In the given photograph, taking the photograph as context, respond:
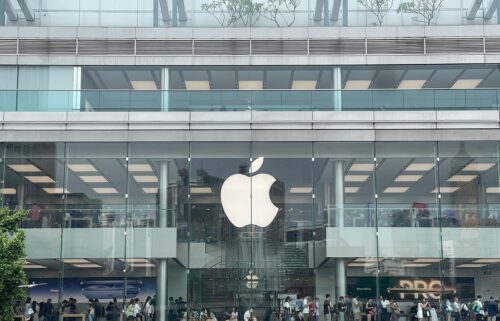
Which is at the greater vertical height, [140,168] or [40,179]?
[140,168]

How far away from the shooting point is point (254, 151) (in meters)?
30.3

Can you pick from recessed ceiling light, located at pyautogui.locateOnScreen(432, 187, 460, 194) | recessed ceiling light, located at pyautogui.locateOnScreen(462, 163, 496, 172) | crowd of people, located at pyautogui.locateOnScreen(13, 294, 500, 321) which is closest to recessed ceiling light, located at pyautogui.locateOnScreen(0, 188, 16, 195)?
crowd of people, located at pyautogui.locateOnScreen(13, 294, 500, 321)

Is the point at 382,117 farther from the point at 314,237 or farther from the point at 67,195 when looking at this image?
the point at 67,195

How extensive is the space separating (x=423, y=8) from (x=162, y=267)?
47.3 ft

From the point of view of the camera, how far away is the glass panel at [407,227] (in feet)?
94.9

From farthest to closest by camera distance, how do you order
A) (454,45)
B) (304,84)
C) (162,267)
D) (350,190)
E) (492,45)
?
1. (304,84)
2. (454,45)
3. (492,45)
4. (350,190)
5. (162,267)

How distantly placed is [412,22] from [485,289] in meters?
10.8

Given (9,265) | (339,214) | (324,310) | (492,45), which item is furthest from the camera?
(492,45)

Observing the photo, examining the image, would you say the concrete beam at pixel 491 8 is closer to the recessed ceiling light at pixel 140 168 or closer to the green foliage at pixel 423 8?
the green foliage at pixel 423 8

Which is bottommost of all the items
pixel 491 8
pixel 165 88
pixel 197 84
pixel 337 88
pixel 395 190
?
pixel 395 190

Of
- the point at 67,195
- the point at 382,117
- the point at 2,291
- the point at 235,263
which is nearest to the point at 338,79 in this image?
the point at 382,117

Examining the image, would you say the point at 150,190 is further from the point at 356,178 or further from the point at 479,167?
the point at 479,167

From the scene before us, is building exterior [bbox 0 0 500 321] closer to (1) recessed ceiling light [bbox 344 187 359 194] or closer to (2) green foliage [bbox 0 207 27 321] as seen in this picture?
(1) recessed ceiling light [bbox 344 187 359 194]

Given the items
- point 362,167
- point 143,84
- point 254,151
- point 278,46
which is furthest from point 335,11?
point 143,84
